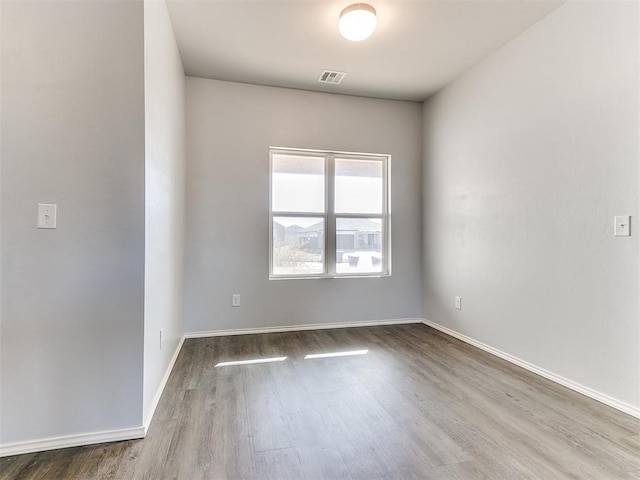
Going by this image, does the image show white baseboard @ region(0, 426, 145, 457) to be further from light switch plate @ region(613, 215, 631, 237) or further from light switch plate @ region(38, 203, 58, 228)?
light switch plate @ region(613, 215, 631, 237)

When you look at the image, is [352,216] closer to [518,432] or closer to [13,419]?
[518,432]

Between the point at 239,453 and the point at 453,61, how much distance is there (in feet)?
11.6

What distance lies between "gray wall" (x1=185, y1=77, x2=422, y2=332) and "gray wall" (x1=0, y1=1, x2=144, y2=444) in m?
1.69

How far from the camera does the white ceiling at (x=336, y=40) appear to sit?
2330mm

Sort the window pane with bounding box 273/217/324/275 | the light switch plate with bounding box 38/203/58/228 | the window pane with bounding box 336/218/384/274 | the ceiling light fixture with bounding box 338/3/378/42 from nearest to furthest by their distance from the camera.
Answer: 1. the light switch plate with bounding box 38/203/58/228
2. the ceiling light fixture with bounding box 338/3/378/42
3. the window pane with bounding box 273/217/324/275
4. the window pane with bounding box 336/218/384/274

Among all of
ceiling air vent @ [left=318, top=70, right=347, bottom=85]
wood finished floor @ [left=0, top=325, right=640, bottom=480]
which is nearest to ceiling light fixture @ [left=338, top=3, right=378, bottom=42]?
ceiling air vent @ [left=318, top=70, right=347, bottom=85]

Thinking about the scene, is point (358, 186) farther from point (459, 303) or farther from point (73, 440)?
point (73, 440)

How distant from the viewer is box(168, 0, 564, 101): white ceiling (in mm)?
2330

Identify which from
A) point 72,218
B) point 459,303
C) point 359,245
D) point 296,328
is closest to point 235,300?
point 296,328

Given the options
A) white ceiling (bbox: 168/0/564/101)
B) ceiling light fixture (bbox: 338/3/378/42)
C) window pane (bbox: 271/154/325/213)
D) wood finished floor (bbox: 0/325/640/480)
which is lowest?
wood finished floor (bbox: 0/325/640/480)

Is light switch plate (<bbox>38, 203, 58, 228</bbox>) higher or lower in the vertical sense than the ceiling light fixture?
lower

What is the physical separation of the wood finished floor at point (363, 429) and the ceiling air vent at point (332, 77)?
2778 millimetres

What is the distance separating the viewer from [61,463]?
1.50 m

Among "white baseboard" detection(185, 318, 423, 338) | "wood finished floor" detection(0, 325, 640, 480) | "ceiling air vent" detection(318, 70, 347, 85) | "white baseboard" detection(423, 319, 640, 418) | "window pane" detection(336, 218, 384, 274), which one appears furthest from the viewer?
"window pane" detection(336, 218, 384, 274)
